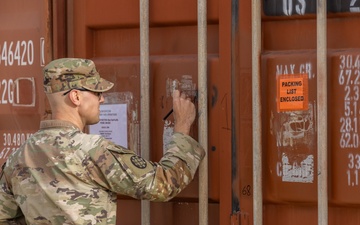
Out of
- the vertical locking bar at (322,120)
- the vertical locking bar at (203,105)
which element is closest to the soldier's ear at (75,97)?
the vertical locking bar at (203,105)

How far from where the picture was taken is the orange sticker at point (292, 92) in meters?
3.04

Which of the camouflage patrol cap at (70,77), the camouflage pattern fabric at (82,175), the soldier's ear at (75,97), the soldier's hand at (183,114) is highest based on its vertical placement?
the camouflage patrol cap at (70,77)

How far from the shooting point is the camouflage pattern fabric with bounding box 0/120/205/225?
2955 mm

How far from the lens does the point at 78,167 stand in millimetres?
2957

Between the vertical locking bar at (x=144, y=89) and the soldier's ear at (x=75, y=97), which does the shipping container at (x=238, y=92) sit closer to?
the vertical locking bar at (x=144, y=89)

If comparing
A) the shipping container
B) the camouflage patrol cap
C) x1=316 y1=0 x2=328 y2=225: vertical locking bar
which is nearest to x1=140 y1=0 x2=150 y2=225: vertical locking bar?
the shipping container

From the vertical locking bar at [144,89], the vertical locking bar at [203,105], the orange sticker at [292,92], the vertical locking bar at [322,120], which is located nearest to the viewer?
the vertical locking bar at [322,120]

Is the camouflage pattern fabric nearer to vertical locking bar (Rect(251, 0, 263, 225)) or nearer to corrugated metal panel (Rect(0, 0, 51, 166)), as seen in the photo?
vertical locking bar (Rect(251, 0, 263, 225))

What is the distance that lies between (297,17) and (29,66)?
124 cm

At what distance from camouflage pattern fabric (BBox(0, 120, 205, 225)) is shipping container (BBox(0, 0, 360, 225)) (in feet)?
0.68

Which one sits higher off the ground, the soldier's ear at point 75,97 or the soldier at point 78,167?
the soldier's ear at point 75,97

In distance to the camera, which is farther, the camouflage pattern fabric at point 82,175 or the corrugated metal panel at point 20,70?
the corrugated metal panel at point 20,70

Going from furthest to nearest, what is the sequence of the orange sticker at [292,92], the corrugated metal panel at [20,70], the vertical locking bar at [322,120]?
the corrugated metal panel at [20,70] → the orange sticker at [292,92] → the vertical locking bar at [322,120]

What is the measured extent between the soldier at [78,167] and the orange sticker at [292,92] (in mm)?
370
